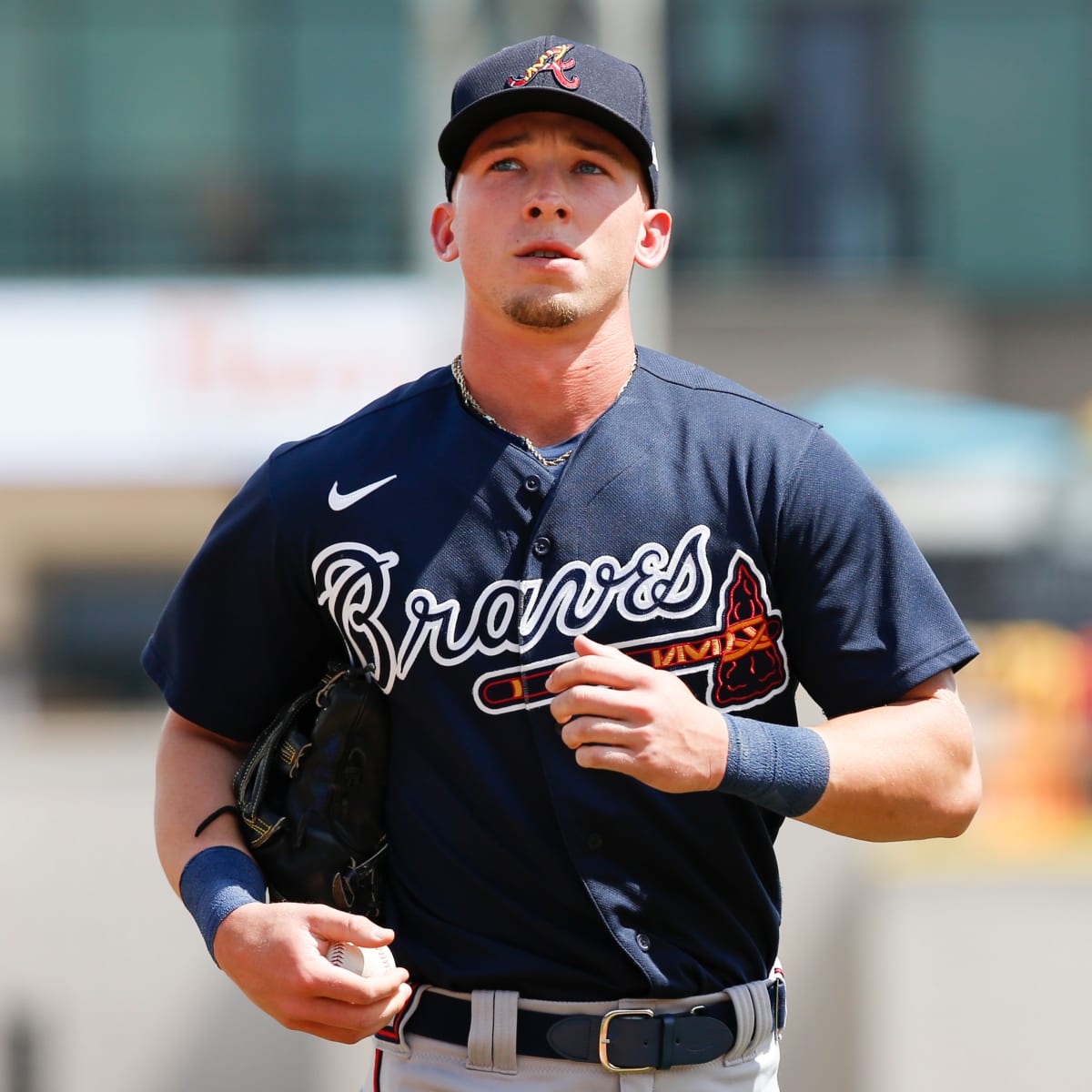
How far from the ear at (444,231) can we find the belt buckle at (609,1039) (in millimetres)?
1112

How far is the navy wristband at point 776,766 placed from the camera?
2127 millimetres

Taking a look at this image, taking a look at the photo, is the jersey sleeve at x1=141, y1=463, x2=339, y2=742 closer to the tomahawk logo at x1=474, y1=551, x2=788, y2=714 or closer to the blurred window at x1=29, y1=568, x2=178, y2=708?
the tomahawk logo at x1=474, y1=551, x2=788, y2=714

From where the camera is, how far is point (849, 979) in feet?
17.5

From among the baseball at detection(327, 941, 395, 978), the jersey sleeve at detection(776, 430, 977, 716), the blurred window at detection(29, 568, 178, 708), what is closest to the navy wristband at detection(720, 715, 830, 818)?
the jersey sleeve at detection(776, 430, 977, 716)

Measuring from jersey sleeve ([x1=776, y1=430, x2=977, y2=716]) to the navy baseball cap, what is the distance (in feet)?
1.78

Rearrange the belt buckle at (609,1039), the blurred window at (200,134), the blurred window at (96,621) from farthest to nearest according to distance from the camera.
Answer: the blurred window at (200,134) < the blurred window at (96,621) < the belt buckle at (609,1039)

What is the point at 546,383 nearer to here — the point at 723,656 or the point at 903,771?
the point at 723,656

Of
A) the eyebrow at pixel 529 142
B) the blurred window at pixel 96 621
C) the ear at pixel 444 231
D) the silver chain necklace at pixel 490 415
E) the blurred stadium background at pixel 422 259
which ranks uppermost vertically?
the blurred stadium background at pixel 422 259

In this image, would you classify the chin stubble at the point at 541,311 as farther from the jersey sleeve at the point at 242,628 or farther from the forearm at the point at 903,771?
the forearm at the point at 903,771

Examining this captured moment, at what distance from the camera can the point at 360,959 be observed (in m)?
2.21

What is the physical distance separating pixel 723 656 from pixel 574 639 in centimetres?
23

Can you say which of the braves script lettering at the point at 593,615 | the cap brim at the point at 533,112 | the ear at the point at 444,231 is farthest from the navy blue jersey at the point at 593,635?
the cap brim at the point at 533,112

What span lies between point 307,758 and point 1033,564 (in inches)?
380

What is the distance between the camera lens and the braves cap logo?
2.38 m
